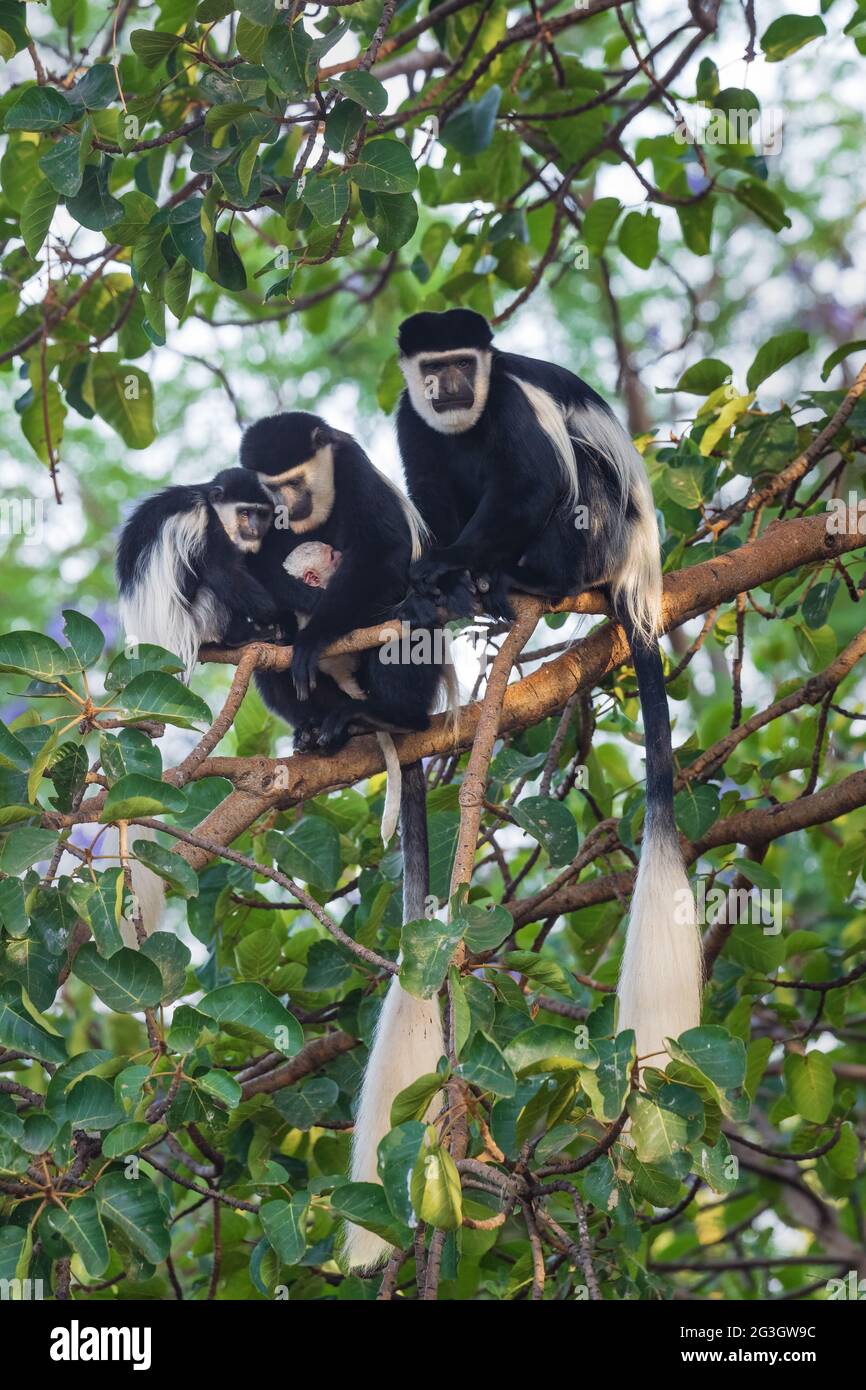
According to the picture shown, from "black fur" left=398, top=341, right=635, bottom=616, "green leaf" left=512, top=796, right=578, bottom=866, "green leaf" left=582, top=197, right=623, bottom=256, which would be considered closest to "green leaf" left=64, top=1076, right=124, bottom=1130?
"green leaf" left=512, top=796, right=578, bottom=866

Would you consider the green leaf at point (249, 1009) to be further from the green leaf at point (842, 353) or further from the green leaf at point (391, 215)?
the green leaf at point (842, 353)

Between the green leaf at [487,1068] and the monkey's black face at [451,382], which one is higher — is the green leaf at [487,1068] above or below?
below

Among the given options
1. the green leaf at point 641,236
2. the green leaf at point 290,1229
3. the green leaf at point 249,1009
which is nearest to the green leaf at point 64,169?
the green leaf at point 249,1009

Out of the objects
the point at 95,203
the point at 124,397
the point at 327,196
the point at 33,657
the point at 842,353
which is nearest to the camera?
the point at 33,657

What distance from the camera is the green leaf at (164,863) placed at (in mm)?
1653

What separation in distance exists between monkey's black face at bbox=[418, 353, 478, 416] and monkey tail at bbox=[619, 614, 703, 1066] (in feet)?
3.25

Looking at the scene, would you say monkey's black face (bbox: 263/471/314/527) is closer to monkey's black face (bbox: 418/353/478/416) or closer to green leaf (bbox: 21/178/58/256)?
monkey's black face (bbox: 418/353/478/416)

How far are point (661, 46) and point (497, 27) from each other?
1.67 ft

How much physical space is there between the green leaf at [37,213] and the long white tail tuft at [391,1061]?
4.47ft

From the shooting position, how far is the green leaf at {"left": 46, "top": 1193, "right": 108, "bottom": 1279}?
1.50 metres

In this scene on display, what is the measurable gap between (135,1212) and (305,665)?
1.33m

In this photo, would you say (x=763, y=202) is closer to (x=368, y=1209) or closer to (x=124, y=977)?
(x=124, y=977)

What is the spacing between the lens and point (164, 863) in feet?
5.49

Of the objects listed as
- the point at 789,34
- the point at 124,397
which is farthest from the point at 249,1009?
the point at 789,34
